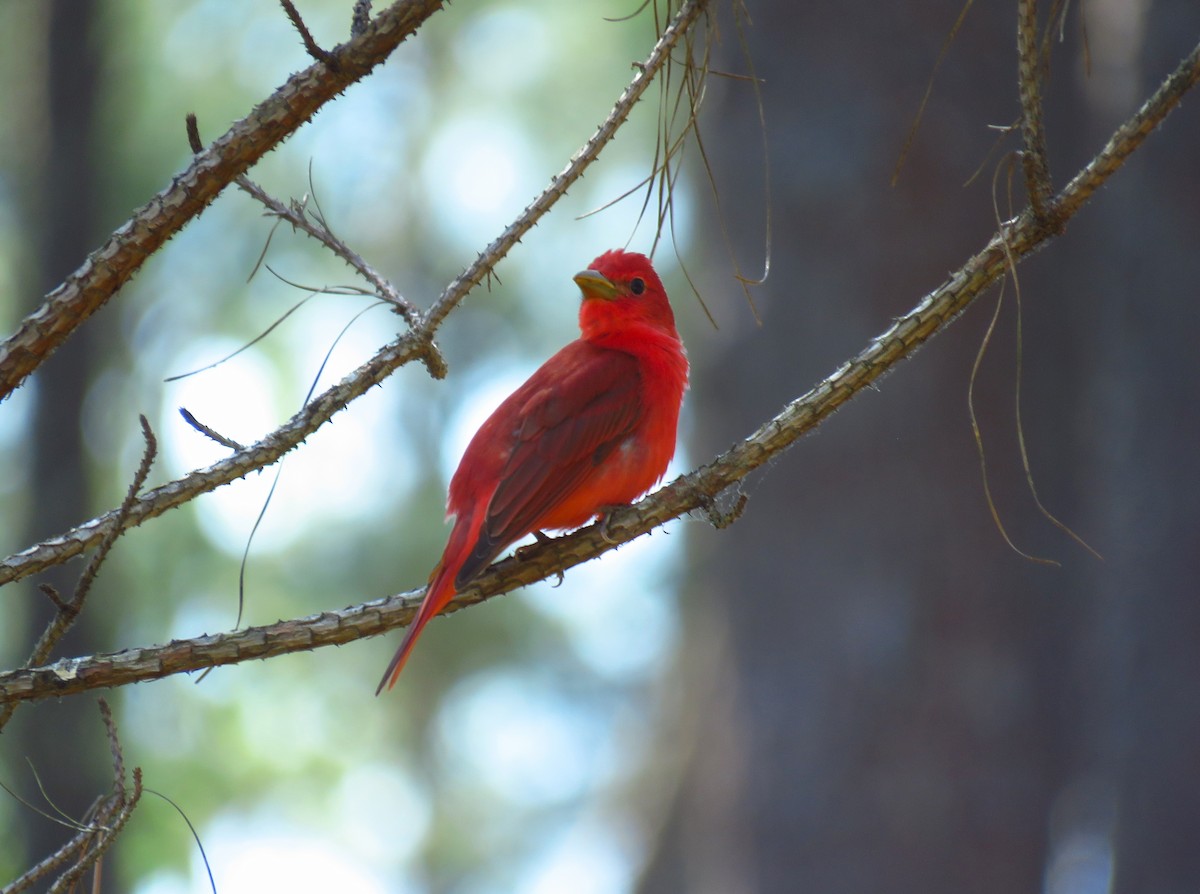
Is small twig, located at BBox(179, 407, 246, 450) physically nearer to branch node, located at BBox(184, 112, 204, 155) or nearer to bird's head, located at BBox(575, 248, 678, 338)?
branch node, located at BBox(184, 112, 204, 155)

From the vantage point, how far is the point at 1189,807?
19.3ft

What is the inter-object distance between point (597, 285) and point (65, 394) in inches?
170

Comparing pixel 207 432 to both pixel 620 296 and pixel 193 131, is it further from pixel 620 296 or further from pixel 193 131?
pixel 620 296

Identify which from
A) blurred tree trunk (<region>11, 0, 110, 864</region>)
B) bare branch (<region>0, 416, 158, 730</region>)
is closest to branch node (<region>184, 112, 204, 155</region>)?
bare branch (<region>0, 416, 158, 730</region>)

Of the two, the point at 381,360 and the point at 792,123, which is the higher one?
the point at 792,123

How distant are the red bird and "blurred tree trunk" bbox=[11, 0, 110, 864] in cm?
377

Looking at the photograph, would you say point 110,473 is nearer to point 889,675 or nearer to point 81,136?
point 81,136

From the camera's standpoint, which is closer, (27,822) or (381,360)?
(381,360)

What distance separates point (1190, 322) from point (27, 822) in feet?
21.7

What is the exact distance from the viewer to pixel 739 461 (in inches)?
102

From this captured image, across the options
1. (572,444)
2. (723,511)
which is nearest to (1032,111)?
(723,511)

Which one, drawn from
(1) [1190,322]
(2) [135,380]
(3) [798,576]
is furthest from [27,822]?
(1) [1190,322]

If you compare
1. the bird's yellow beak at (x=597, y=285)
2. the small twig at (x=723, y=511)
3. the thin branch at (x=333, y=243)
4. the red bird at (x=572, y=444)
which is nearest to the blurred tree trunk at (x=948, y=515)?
the bird's yellow beak at (x=597, y=285)

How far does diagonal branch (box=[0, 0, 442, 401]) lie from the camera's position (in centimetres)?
203
